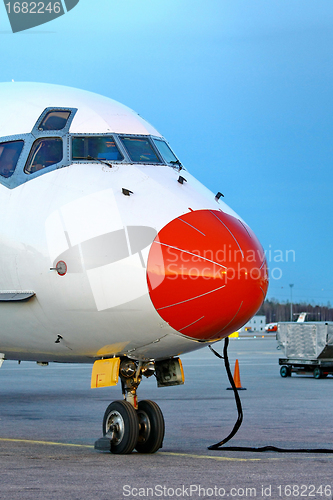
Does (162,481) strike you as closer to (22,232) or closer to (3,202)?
(22,232)

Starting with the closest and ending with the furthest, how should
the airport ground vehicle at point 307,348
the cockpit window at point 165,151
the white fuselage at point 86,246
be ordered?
1. the white fuselage at point 86,246
2. the cockpit window at point 165,151
3. the airport ground vehicle at point 307,348

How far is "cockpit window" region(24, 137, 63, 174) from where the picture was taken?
10.6m

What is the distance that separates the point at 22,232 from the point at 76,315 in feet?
4.44

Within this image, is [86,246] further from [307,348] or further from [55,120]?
[307,348]

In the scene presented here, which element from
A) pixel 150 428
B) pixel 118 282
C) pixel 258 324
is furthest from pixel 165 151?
pixel 258 324

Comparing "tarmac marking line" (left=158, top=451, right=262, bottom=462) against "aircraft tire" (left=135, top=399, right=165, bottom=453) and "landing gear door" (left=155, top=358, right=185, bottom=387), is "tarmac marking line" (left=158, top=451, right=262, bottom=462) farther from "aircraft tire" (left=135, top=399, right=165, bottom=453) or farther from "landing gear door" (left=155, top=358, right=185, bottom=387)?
"landing gear door" (left=155, top=358, right=185, bottom=387)

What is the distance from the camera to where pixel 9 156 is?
35.3ft

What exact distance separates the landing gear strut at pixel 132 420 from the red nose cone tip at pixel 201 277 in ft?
5.32

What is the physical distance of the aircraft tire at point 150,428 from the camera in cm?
1085

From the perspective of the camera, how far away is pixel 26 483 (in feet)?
29.2

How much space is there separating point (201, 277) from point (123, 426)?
2.69 meters

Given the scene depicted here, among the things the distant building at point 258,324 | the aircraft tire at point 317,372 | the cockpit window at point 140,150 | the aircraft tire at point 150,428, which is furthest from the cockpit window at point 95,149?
the distant building at point 258,324

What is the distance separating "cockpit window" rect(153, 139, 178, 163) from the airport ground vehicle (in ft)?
64.5

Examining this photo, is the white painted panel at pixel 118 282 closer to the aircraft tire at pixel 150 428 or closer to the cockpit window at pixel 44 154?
the cockpit window at pixel 44 154
